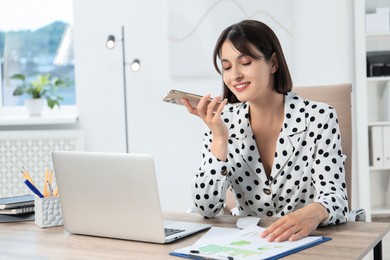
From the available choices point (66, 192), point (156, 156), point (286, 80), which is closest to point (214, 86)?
point (156, 156)

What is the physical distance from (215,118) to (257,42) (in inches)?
11.1

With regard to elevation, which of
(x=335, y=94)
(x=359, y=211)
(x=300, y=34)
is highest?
(x=300, y=34)

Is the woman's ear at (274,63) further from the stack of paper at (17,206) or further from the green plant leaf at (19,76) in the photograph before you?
the green plant leaf at (19,76)

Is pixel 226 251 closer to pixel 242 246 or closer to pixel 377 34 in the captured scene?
pixel 242 246

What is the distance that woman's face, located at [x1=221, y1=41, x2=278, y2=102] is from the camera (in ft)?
6.23

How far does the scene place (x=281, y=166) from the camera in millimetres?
1965

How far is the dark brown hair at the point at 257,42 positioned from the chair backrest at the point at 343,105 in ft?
1.14

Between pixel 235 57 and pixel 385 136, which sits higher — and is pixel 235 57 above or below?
above

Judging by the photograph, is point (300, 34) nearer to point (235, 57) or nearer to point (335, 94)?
point (335, 94)

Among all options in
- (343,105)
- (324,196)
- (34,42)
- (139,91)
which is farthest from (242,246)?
(34,42)

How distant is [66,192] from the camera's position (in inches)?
66.9

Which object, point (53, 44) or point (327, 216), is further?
point (53, 44)

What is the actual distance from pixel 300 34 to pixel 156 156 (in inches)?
47.8

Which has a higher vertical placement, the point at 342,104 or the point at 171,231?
the point at 342,104
